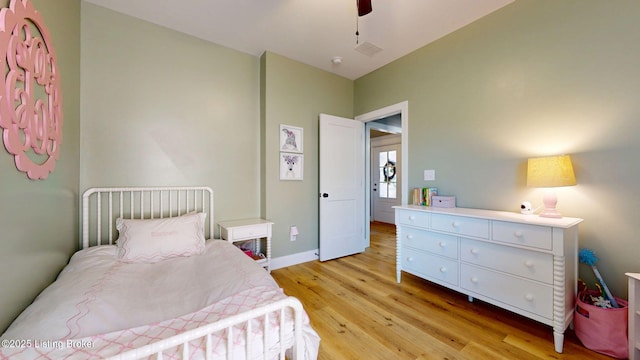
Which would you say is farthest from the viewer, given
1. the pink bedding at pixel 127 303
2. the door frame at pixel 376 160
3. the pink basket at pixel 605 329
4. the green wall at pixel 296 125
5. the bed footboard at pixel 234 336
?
the door frame at pixel 376 160

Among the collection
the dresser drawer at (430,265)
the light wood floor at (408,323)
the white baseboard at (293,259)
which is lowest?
the light wood floor at (408,323)

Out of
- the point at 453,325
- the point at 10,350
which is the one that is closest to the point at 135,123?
the point at 10,350

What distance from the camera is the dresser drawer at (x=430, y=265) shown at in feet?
6.60

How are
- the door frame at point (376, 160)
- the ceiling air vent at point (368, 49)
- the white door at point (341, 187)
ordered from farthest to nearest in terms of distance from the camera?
the door frame at point (376, 160), the white door at point (341, 187), the ceiling air vent at point (368, 49)

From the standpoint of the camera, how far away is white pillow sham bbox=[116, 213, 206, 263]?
66.6 inches

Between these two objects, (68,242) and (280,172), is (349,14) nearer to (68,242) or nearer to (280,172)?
(280,172)

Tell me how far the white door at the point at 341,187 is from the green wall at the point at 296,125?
165 mm

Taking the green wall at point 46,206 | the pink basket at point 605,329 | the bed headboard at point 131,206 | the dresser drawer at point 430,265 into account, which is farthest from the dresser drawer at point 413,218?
the green wall at point 46,206

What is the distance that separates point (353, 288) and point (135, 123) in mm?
2626

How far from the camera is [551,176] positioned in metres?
1.58

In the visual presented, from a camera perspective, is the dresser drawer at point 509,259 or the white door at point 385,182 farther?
the white door at point 385,182

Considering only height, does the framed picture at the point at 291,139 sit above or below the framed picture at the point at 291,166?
above

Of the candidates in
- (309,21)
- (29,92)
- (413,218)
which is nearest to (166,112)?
(29,92)

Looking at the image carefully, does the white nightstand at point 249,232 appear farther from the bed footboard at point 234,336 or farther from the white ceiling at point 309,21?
the white ceiling at point 309,21
